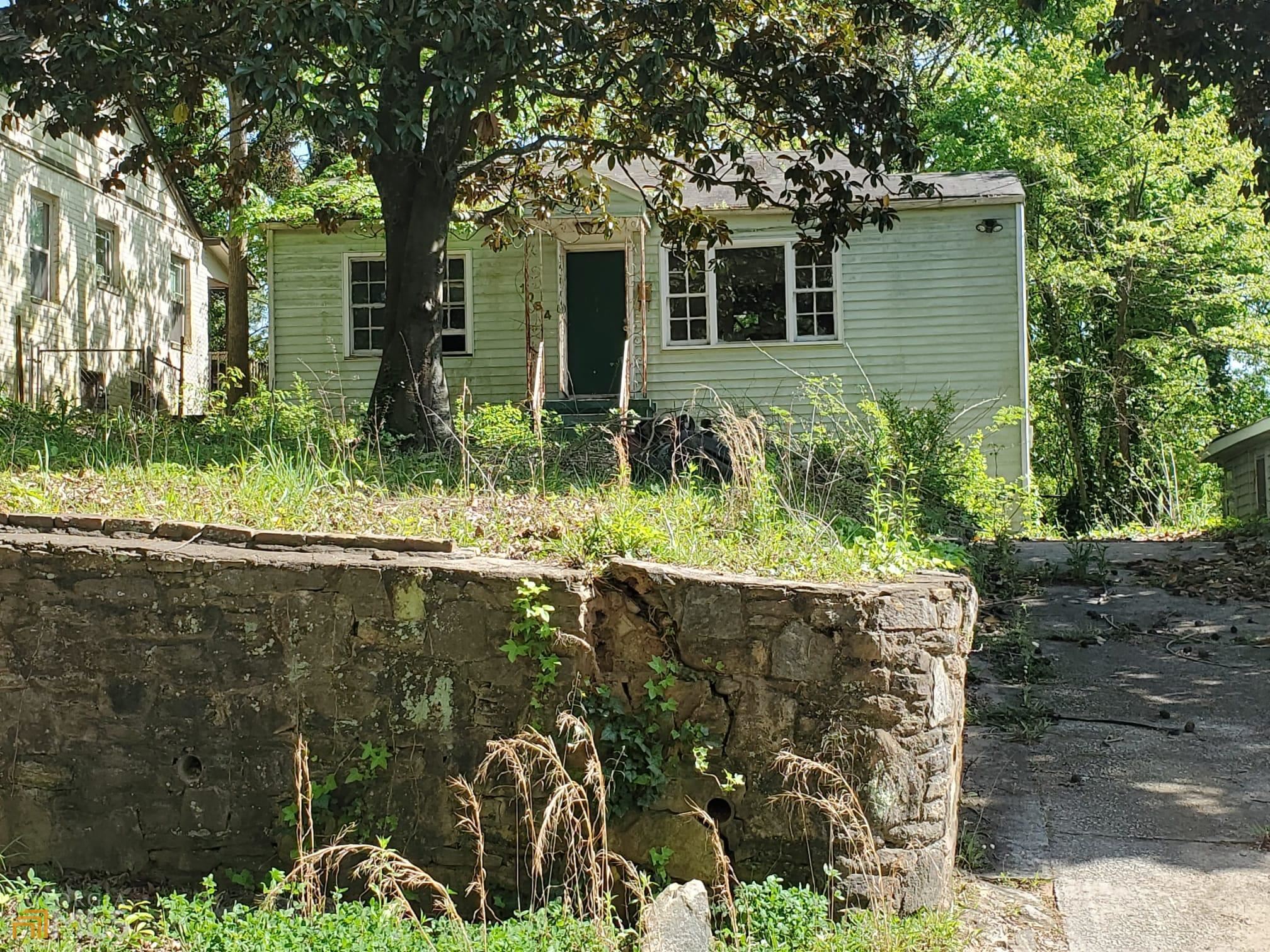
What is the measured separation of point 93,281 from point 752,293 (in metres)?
11.2

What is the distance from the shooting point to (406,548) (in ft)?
17.2

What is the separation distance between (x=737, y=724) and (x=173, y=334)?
2054cm

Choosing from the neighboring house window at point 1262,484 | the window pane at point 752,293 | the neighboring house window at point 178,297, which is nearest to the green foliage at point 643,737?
the window pane at point 752,293

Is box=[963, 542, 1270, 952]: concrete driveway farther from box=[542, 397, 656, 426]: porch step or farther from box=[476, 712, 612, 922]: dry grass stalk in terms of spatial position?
box=[542, 397, 656, 426]: porch step

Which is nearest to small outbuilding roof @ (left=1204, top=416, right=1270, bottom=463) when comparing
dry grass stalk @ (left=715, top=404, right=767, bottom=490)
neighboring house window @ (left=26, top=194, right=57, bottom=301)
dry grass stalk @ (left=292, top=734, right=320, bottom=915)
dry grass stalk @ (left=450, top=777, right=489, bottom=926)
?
dry grass stalk @ (left=715, top=404, right=767, bottom=490)

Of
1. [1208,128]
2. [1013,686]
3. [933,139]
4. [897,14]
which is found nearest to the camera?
[1013,686]

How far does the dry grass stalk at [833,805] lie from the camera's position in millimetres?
4645

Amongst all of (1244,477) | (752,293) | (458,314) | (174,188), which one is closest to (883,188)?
(752,293)

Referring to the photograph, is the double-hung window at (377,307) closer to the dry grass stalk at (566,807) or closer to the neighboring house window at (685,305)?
the neighboring house window at (685,305)

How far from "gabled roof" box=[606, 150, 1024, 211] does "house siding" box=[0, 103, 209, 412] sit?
22.9 feet

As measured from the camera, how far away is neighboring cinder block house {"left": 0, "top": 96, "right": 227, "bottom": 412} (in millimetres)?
16969

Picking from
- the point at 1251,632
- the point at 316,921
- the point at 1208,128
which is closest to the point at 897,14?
the point at 1251,632

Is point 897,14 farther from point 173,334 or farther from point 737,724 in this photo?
point 173,334

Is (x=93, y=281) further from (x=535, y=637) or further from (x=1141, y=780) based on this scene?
(x=1141, y=780)
